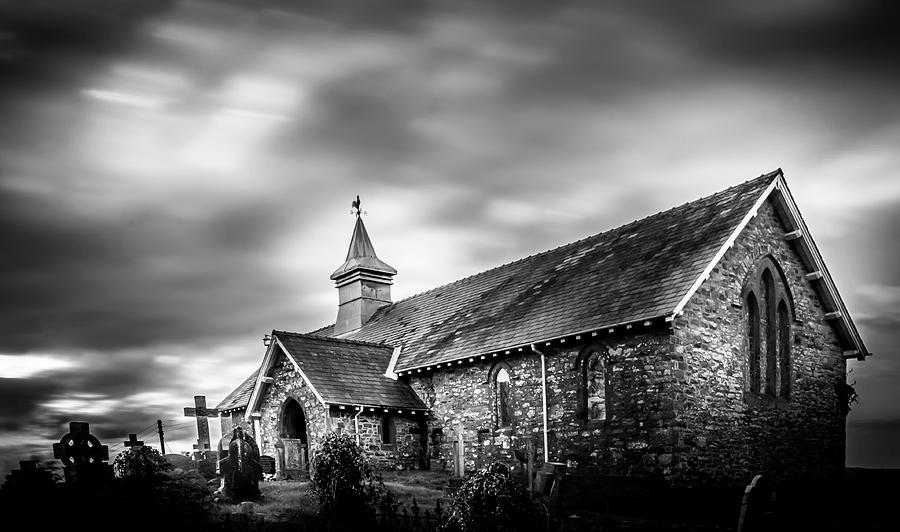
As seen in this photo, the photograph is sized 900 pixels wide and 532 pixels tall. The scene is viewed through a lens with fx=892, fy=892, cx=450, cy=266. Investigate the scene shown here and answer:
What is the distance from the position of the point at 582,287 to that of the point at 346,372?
9.16m

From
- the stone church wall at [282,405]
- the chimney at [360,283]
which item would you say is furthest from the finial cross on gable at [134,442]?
the chimney at [360,283]

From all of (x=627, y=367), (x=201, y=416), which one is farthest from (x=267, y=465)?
(x=627, y=367)

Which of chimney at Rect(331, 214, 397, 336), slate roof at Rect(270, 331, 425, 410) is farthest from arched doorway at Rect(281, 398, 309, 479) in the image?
chimney at Rect(331, 214, 397, 336)

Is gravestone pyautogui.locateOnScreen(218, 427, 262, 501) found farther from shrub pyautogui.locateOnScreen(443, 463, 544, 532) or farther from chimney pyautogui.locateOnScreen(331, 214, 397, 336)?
chimney pyautogui.locateOnScreen(331, 214, 397, 336)

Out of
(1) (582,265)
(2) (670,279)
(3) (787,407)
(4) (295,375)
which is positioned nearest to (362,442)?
(4) (295,375)

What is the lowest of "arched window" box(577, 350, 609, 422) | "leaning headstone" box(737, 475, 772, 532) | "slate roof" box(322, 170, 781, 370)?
"leaning headstone" box(737, 475, 772, 532)

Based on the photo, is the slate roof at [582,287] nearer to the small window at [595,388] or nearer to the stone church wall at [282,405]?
the small window at [595,388]

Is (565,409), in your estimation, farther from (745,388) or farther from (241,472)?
(241,472)

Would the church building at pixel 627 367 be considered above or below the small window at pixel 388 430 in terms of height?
above

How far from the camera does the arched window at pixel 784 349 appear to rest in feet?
90.7

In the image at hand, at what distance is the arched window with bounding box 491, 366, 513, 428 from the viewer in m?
29.2

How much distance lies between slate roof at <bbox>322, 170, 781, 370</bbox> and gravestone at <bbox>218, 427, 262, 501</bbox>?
926cm

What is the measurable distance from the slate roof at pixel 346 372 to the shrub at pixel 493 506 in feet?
44.6

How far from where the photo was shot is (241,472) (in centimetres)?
2306
